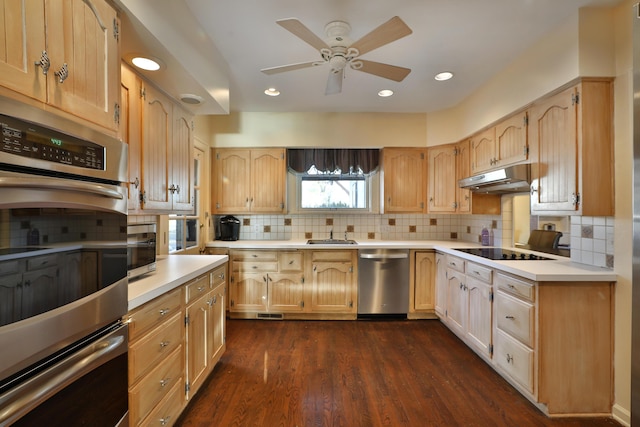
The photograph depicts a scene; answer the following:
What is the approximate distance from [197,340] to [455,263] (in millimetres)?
2472

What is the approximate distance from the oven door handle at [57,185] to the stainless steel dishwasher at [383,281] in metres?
2.71

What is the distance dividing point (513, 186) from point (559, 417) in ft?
5.73

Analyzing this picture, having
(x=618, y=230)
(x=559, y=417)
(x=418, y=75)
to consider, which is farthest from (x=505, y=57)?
(x=559, y=417)

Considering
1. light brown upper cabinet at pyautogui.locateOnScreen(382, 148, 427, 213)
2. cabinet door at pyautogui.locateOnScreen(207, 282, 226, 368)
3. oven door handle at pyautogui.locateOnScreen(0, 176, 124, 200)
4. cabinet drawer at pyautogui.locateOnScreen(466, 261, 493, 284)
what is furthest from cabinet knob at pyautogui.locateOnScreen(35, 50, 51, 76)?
light brown upper cabinet at pyautogui.locateOnScreen(382, 148, 427, 213)

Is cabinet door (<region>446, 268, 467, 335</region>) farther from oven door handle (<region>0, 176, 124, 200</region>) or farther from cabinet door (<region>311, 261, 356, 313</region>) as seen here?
oven door handle (<region>0, 176, 124, 200</region>)

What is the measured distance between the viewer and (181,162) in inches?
84.8

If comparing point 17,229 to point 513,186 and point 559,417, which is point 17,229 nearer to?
point 559,417

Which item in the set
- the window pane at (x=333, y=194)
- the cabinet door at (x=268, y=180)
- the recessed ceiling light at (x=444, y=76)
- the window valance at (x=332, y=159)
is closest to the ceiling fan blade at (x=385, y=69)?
the recessed ceiling light at (x=444, y=76)

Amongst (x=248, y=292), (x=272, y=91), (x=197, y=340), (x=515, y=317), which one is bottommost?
(x=248, y=292)

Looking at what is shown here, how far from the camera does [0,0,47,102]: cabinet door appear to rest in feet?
2.58

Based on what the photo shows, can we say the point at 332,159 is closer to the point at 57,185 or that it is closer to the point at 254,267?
the point at 254,267

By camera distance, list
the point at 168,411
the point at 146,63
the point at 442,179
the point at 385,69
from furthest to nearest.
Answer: the point at 442,179 → the point at 385,69 → the point at 146,63 → the point at 168,411

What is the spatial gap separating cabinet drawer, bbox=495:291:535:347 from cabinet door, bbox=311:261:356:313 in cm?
155

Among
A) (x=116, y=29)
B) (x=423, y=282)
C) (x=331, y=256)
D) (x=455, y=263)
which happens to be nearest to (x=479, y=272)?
(x=455, y=263)
